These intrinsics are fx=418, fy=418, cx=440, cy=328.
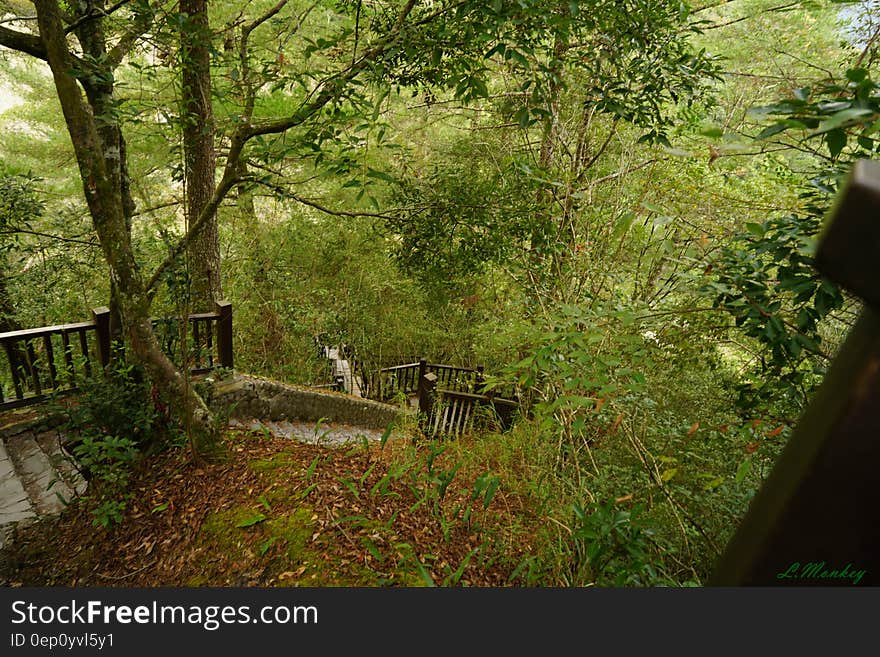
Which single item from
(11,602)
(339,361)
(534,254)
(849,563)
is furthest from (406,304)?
(849,563)

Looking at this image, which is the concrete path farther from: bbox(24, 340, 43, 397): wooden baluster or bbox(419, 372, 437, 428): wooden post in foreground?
bbox(24, 340, 43, 397): wooden baluster

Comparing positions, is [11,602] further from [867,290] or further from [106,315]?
[106,315]

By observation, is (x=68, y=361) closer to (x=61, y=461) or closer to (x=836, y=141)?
(x=61, y=461)

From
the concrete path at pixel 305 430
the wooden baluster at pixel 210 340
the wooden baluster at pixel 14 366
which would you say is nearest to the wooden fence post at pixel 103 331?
the wooden baluster at pixel 14 366

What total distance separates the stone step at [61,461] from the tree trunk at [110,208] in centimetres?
104

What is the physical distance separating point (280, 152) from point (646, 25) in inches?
92.1

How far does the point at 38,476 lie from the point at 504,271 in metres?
4.63

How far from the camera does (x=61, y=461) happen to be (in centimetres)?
363

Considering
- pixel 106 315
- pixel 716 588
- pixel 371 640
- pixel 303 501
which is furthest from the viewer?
pixel 106 315

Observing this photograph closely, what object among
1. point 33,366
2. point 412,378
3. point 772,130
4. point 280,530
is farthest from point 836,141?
point 412,378

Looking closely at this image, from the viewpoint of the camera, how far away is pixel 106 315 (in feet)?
13.3

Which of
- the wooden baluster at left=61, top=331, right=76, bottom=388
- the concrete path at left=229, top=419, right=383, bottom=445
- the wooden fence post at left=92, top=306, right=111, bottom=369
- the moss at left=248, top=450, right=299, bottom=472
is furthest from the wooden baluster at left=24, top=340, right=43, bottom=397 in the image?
the moss at left=248, top=450, right=299, bottom=472

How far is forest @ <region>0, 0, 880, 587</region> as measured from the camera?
2.06m

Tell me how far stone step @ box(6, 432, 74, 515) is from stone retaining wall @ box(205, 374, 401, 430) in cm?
130
